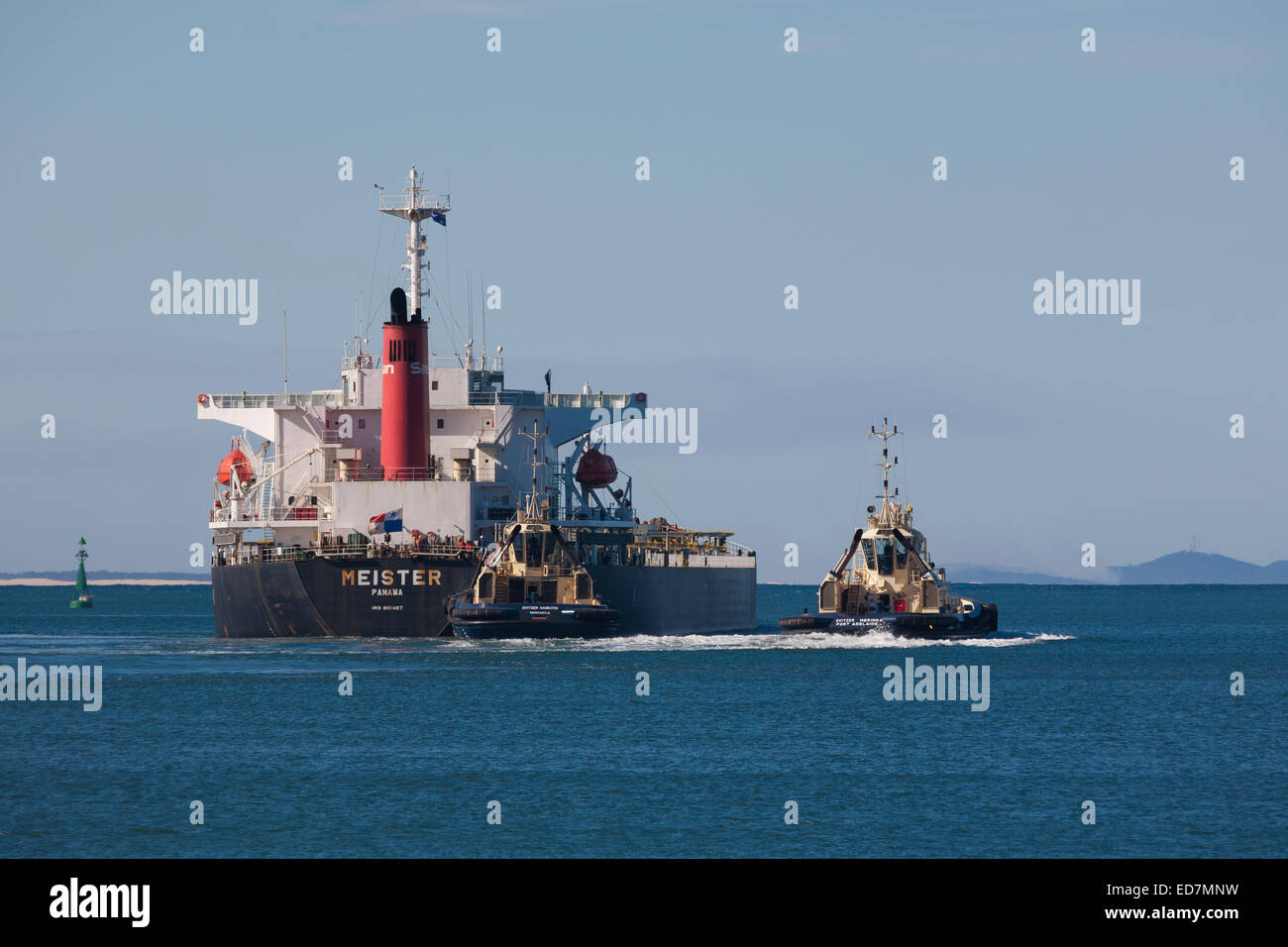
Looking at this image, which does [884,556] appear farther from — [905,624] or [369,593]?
[369,593]

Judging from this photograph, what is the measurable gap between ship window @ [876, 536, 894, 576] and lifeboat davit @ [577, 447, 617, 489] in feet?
46.0

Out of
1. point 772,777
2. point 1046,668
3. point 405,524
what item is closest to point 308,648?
point 405,524

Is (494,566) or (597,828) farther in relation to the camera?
(494,566)

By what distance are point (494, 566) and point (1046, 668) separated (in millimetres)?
20545

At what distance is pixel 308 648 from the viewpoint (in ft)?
219

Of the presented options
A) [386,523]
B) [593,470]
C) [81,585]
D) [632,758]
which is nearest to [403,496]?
[386,523]

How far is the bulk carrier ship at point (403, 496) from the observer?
6938 cm

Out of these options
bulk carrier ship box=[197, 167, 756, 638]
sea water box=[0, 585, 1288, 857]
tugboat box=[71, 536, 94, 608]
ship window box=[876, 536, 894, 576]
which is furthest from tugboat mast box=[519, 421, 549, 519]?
tugboat box=[71, 536, 94, 608]

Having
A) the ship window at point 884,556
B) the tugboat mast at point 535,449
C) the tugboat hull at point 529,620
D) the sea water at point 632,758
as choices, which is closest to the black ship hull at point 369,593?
the tugboat hull at point 529,620

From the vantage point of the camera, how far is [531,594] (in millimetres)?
67875

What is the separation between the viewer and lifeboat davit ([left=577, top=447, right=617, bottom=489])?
81062 mm

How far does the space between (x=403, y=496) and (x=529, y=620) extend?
8.62 metres

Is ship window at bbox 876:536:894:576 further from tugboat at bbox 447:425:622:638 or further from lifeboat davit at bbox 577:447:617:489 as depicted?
lifeboat davit at bbox 577:447:617:489
